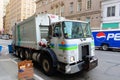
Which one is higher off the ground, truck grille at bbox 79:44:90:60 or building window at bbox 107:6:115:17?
building window at bbox 107:6:115:17

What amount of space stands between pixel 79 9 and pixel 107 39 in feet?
49.3

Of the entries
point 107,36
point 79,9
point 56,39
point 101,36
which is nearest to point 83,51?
point 56,39

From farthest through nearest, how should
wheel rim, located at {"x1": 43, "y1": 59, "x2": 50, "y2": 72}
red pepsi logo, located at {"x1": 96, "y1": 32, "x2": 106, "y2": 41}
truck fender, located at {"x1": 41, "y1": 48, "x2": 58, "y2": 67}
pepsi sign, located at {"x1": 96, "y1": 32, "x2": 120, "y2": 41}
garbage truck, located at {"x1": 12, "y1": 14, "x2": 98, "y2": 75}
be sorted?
red pepsi logo, located at {"x1": 96, "y1": 32, "x2": 106, "y2": 41} → pepsi sign, located at {"x1": 96, "y1": 32, "x2": 120, "y2": 41} → wheel rim, located at {"x1": 43, "y1": 59, "x2": 50, "y2": 72} → truck fender, located at {"x1": 41, "y1": 48, "x2": 58, "y2": 67} → garbage truck, located at {"x1": 12, "y1": 14, "x2": 98, "y2": 75}

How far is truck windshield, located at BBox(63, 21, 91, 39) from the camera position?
284 inches

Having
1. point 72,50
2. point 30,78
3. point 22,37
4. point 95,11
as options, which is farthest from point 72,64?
point 95,11

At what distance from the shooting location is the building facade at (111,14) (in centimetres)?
2578

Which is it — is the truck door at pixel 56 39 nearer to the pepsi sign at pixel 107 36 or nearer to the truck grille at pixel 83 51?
the truck grille at pixel 83 51

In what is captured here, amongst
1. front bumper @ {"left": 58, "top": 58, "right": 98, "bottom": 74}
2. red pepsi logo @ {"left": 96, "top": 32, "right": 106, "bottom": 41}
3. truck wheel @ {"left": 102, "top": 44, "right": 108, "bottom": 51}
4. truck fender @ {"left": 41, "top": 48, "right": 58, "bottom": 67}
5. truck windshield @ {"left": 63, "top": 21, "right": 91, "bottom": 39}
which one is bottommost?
truck wheel @ {"left": 102, "top": 44, "right": 108, "bottom": 51}

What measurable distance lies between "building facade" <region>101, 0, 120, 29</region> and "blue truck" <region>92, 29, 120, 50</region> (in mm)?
5298

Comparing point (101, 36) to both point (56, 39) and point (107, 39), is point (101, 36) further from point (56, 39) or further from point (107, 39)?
point (56, 39)

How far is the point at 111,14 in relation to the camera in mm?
26844

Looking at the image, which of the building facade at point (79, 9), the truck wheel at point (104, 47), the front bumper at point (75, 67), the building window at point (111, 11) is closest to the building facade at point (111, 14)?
the building window at point (111, 11)

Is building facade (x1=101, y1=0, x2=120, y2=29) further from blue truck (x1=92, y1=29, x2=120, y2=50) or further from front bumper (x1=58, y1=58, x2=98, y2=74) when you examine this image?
front bumper (x1=58, y1=58, x2=98, y2=74)

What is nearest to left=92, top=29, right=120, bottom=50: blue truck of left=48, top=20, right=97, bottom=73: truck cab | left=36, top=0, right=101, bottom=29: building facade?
left=36, top=0, right=101, bottom=29: building facade
